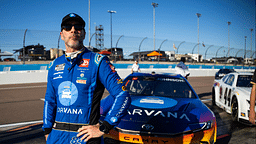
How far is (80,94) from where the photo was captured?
1638mm

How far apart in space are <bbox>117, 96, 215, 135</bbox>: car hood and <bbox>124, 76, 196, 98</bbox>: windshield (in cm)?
50

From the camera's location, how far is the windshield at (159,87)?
4199 mm

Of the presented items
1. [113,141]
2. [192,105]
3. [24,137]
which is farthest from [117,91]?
[24,137]

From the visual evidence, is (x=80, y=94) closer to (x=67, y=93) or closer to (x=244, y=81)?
(x=67, y=93)

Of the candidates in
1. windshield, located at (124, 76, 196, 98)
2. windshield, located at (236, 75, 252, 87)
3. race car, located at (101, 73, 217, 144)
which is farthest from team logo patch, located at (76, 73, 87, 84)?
windshield, located at (236, 75, 252, 87)

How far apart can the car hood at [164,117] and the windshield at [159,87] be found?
19.6 inches

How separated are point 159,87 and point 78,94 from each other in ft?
9.49

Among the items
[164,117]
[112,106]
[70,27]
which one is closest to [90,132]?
[112,106]

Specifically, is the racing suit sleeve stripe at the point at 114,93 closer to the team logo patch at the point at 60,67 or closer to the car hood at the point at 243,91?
the team logo patch at the point at 60,67

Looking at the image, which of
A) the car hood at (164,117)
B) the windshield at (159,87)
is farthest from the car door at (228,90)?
the car hood at (164,117)

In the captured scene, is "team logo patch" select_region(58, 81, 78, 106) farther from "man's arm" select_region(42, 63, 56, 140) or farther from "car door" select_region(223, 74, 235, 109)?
"car door" select_region(223, 74, 235, 109)

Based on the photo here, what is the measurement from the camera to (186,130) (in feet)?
9.14

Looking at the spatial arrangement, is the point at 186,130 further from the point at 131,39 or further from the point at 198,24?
the point at 198,24

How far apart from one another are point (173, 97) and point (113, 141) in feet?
5.45
